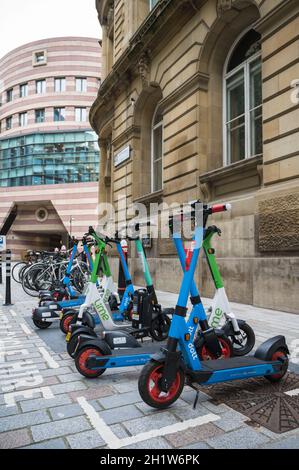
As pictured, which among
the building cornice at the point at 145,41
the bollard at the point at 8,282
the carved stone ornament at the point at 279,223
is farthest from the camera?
the building cornice at the point at 145,41

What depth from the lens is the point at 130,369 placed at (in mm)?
3854

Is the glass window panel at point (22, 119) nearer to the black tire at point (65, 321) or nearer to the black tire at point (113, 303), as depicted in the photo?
the black tire at point (113, 303)

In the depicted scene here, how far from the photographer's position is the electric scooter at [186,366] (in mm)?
2754

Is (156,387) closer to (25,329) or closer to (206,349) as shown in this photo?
(206,349)

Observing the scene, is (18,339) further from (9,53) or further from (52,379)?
(9,53)

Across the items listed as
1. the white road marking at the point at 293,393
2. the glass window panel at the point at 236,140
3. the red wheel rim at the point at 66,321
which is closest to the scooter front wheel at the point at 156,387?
the white road marking at the point at 293,393

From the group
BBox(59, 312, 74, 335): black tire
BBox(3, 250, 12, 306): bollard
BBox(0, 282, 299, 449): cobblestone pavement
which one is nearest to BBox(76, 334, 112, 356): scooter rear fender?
BBox(0, 282, 299, 449): cobblestone pavement

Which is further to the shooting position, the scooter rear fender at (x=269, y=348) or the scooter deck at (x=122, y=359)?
the scooter deck at (x=122, y=359)

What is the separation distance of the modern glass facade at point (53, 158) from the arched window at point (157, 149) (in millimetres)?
35849

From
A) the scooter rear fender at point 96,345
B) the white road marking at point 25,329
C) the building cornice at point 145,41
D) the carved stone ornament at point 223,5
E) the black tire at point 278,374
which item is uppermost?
the building cornice at point 145,41

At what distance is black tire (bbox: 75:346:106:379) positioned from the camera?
3508 mm

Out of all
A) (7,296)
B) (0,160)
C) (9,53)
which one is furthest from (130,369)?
(9,53)

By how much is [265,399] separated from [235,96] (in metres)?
8.58

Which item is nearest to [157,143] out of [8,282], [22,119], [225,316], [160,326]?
[8,282]
